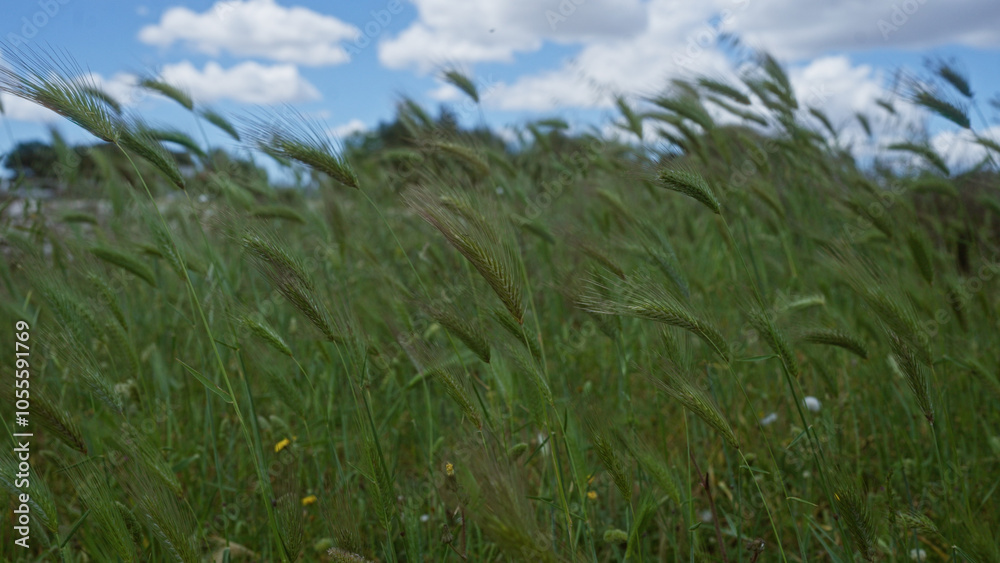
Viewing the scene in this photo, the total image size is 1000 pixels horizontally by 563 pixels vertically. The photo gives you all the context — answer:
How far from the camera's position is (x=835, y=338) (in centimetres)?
134

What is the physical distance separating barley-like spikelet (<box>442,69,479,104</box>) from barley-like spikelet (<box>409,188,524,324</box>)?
1.76 metres

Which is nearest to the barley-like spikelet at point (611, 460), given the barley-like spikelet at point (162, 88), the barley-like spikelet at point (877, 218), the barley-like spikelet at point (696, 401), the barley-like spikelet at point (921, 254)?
the barley-like spikelet at point (696, 401)

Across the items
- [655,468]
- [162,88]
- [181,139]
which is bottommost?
[655,468]

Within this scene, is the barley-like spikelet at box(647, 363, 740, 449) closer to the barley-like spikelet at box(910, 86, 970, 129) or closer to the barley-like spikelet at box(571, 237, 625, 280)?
the barley-like spikelet at box(571, 237, 625, 280)

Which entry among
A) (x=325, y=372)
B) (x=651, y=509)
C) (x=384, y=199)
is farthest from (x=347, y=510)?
(x=384, y=199)

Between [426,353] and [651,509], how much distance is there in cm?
54

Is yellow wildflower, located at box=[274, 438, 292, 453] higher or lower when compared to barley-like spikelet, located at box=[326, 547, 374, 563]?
lower

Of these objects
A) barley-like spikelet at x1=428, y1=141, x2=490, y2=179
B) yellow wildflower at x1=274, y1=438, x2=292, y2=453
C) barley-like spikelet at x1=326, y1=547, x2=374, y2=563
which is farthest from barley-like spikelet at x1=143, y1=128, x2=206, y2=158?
barley-like spikelet at x1=326, y1=547, x2=374, y2=563

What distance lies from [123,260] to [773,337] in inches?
68.6

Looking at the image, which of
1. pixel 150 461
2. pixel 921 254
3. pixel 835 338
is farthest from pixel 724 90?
pixel 150 461

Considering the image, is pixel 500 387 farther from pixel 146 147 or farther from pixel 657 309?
pixel 146 147

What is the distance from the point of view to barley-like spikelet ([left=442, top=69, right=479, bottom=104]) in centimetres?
277

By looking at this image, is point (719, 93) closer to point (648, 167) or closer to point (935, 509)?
point (648, 167)

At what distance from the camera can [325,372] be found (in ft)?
7.00
